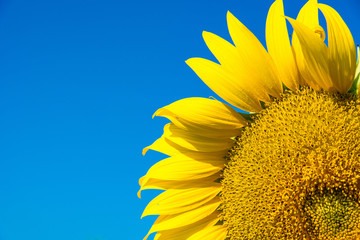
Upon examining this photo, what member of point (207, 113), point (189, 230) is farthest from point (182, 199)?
point (207, 113)

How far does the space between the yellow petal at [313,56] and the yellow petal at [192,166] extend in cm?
81

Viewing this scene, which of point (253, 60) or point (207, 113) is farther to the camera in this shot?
point (207, 113)

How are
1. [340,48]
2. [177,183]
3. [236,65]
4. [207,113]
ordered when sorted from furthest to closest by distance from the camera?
[177,183], [207,113], [236,65], [340,48]

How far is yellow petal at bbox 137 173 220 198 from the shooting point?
2760 mm

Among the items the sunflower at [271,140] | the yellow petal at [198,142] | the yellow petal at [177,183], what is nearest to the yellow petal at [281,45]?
the sunflower at [271,140]

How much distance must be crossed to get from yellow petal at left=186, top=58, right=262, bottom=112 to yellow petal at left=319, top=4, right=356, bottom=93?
1.72ft

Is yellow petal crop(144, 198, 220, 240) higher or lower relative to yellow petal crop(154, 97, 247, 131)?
lower

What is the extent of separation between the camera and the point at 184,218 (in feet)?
9.27

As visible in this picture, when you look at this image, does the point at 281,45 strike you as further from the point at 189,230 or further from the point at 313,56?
the point at 189,230

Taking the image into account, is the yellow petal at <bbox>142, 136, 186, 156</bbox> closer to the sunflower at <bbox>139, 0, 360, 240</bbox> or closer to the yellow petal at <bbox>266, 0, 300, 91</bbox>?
the sunflower at <bbox>139, 0, 360, 240</bbox>

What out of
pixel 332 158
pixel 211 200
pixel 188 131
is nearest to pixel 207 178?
pixel 211 200

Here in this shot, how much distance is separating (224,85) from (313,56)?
0.56m

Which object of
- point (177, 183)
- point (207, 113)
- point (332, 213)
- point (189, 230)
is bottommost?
point (332, 213)

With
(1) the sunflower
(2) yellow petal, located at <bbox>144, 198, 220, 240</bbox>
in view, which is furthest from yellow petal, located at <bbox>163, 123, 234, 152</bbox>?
(2) yellow petal, located at <bbox>144, 198, 220, 240</bbox>
